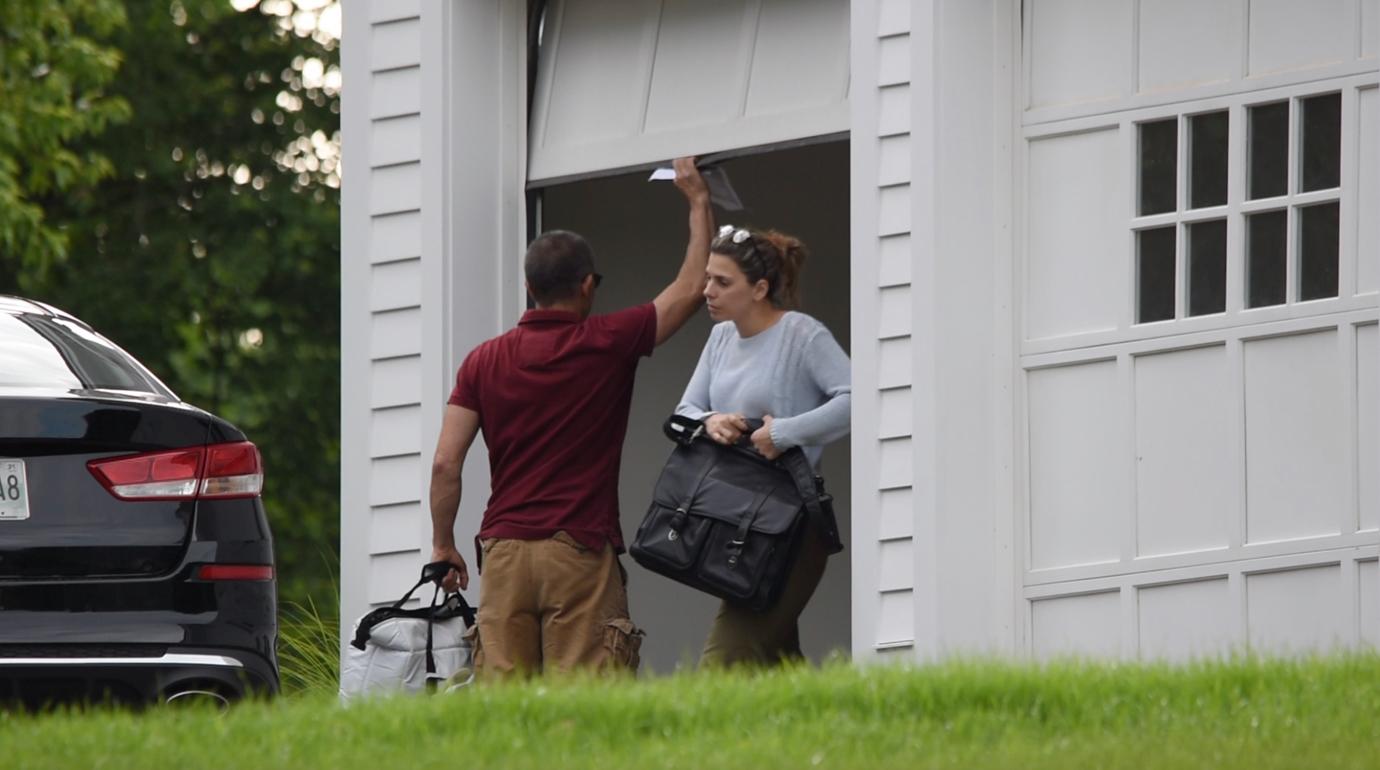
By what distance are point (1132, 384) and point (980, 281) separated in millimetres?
616

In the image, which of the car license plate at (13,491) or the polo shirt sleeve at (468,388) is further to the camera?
the polo shirt sleeve at (468,388)

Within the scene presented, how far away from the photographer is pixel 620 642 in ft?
25.1

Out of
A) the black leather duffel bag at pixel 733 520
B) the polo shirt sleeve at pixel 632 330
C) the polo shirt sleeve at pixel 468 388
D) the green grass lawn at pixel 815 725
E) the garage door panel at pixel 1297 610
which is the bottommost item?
the green grass lawn at pixel 815 725

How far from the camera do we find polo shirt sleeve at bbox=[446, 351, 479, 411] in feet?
25.9

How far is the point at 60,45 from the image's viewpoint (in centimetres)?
1900

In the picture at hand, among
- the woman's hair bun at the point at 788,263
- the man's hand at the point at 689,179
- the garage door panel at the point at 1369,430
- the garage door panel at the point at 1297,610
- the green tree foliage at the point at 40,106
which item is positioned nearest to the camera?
the garage door panel at the point at 1369,430

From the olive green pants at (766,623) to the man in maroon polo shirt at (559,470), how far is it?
280 millimetres

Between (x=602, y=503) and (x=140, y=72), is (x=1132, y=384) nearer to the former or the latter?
(x=602, y=503)

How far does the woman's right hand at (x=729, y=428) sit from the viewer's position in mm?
7602

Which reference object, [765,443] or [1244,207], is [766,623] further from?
[1244,207]

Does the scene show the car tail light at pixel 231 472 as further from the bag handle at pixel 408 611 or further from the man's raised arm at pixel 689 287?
the man's raised arm at pixel 689 287

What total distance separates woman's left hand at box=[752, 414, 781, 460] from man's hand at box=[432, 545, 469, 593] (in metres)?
1.12

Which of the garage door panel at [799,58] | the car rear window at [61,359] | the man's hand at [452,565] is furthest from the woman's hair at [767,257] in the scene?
the car rear window at [61,359]

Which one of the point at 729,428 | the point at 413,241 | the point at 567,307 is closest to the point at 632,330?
the point at 567,307
